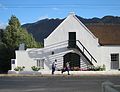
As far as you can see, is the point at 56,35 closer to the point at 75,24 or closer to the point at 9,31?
the point at 75,24

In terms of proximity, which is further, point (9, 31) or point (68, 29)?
point (9, 31)

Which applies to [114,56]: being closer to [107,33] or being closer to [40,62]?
[107,33]

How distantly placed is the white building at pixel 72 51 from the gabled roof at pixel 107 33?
3.27 feet

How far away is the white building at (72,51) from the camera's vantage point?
4703 centimetres

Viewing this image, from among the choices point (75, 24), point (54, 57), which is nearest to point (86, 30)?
point (75, 24)

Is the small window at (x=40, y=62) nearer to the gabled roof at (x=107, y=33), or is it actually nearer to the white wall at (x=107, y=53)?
the white wall at (x=107, y=53)

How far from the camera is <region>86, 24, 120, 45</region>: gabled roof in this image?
48.3 meters

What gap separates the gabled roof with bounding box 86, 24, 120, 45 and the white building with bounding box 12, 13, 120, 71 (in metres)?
1.00

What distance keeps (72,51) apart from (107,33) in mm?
5817

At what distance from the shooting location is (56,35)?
47.6 metres

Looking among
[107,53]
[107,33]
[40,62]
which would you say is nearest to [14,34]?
[40,62]

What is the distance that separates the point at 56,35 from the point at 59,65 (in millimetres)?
3618

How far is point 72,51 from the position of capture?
47062mm

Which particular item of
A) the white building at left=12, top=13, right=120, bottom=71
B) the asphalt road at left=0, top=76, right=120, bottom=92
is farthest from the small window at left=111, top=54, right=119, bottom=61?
the asphalt road at left=0, top=76, right=120, bottom=92
